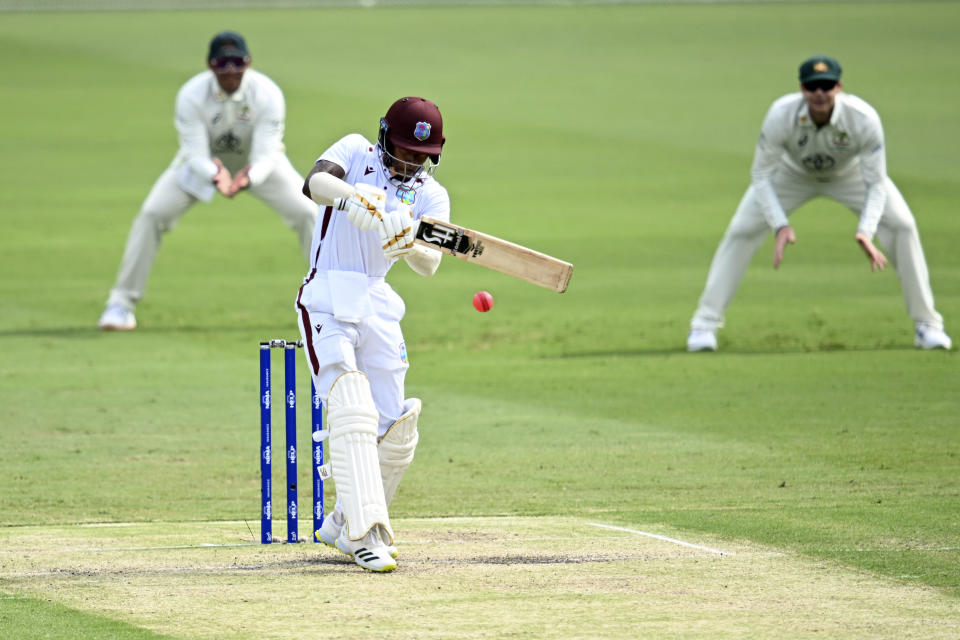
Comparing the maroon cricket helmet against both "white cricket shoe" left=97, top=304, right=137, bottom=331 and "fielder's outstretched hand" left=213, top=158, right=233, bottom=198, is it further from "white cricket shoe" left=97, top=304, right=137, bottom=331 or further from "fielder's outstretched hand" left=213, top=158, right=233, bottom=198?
"white cricket shoe" left=97, top=304, right=137, bottom=331

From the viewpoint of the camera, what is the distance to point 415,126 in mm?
6812

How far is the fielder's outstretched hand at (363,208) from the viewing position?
6586mm

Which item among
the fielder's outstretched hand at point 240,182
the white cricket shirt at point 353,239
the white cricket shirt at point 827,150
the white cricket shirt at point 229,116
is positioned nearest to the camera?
the white cricket shirt at point 353,239

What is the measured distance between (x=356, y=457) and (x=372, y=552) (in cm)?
38

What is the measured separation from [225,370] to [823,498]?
19.9 ft

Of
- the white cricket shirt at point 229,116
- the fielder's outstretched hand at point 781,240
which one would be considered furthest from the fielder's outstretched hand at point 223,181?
the fielder's outstretched hand at point 781,240

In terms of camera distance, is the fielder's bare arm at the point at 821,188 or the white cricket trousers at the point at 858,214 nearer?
the fielder's bare arm at the point at 821,188

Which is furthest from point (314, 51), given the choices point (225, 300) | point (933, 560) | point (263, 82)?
point (933, 560)

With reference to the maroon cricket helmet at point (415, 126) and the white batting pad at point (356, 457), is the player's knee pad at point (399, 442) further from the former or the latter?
the maroon cricket helmet at point (415, 126)

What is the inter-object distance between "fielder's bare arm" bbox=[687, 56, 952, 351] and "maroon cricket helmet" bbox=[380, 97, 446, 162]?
19.9 ft

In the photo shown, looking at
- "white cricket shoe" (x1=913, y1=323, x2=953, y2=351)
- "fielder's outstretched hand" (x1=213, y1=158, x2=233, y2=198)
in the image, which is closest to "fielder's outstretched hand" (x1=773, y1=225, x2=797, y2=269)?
"white cricket shoe" (x1=913, y1=323, x2=953, y2=351)

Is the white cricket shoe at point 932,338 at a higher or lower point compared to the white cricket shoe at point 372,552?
higher

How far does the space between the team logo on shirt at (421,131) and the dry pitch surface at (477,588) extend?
68.1 inches

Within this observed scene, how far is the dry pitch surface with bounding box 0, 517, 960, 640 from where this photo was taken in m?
5.70
